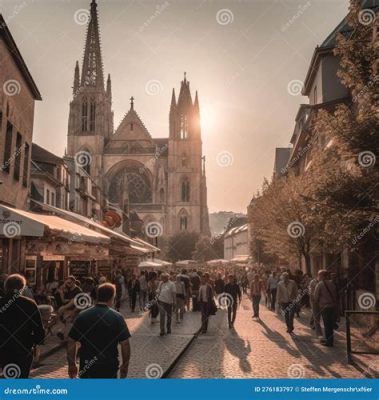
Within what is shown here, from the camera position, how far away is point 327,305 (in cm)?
1142

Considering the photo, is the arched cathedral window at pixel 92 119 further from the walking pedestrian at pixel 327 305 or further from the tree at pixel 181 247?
the walking pedestrian at pixel 327 305

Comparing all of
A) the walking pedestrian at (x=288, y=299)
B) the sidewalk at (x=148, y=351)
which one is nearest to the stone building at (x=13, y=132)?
the sidewalk at (x=148, y=351)

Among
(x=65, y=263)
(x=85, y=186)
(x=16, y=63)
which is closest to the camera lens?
(x=16, y=63)

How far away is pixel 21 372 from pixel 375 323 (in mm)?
9123

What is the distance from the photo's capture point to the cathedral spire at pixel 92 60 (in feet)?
286

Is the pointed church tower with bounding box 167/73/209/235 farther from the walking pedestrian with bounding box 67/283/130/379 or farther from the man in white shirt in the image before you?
the walking pedestrian with bounding box 67/283/130/379

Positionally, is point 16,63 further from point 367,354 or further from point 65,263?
point 367,354

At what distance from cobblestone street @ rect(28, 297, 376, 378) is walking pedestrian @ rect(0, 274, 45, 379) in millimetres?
2978

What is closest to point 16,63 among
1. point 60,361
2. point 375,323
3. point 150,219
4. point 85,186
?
point 60,361

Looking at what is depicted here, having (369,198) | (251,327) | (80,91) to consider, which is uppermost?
(80,91)

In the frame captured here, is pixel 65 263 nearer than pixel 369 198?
No

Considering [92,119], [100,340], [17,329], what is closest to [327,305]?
[100,340]

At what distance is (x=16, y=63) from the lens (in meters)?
16.6

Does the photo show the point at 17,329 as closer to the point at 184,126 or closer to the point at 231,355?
the point at 231,355
